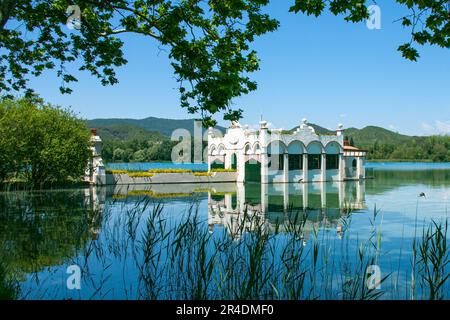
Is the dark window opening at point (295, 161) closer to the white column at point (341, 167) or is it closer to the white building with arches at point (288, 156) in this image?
the white building with arches at point (288, 156)

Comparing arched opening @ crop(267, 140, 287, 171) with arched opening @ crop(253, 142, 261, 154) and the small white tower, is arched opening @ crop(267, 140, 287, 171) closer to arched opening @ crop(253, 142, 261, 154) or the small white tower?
arched opening @ crop(253, 142, 261, 154)

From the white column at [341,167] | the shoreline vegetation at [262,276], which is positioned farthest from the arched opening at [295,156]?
the shoreline vegetation at [262,276]

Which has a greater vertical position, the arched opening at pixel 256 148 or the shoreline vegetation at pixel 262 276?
the arched opening at pixel 256 148

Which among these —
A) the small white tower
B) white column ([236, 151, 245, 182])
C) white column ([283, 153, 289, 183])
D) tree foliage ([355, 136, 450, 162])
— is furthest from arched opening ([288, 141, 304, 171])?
tree foliage ([355, 136, 450, 162])

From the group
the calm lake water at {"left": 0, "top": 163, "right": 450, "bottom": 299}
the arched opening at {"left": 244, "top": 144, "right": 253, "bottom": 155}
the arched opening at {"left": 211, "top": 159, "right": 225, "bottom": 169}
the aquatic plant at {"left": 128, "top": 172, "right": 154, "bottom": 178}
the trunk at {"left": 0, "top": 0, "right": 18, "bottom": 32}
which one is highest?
the trunk at {"left": 0, "top": 0, "right": 18, "bottom": 32}

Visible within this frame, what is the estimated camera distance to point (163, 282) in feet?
21.9

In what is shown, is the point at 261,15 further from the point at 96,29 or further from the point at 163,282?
the point at 163,282

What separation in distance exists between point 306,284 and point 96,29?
25.7 ft

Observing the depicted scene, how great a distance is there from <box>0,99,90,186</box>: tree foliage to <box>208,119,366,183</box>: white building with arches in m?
12.7

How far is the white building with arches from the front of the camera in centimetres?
3522

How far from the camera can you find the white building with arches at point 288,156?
116 feet

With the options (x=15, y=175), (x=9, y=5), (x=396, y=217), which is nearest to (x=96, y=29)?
(x=9, y=5)

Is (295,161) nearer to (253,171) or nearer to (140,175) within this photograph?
(253,171)

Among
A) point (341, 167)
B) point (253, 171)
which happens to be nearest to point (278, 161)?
point (253, 171)
